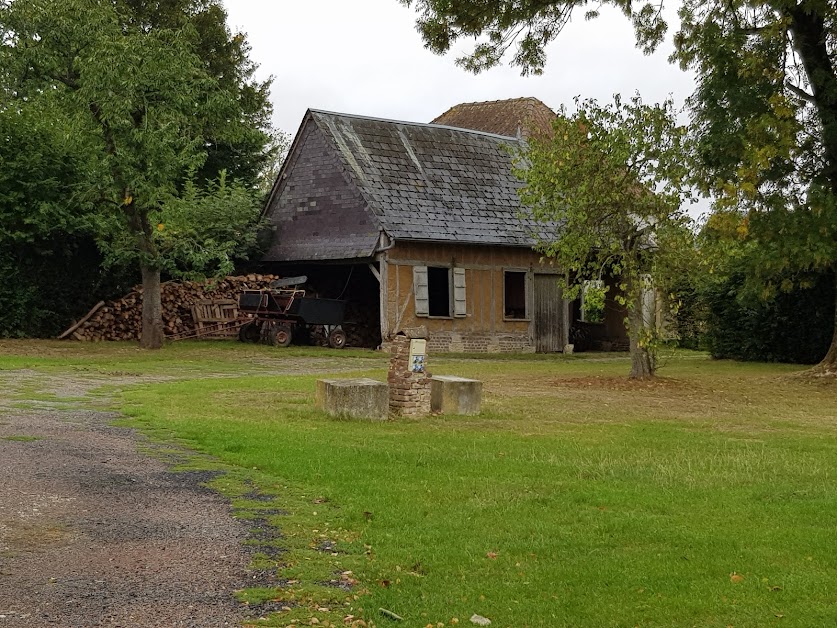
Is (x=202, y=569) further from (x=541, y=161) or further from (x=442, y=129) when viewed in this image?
(x=442, y=129)

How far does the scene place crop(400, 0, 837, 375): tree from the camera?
1819cm

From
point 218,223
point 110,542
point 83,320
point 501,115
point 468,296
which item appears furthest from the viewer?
point 501,115

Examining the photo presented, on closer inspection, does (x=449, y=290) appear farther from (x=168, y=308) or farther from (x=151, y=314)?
(x=151, y=314)

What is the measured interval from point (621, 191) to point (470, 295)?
476 inches

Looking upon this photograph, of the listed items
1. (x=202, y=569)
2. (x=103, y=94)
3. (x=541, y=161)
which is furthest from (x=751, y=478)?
(x=103, y=94)

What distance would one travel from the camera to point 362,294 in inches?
1330

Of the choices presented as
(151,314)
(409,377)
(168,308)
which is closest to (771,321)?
(151,314)

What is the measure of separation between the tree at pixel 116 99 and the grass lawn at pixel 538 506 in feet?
30.6

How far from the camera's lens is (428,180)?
31.4 metres

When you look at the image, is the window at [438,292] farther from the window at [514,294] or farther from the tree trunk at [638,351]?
the tree trunk at [638,351]

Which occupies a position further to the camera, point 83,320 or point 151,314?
point 83,320

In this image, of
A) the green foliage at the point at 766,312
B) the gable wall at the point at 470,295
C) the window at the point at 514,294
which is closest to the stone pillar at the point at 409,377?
the green foliage at the point at 766,312

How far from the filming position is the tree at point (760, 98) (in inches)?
716

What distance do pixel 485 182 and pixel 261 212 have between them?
7.08m
